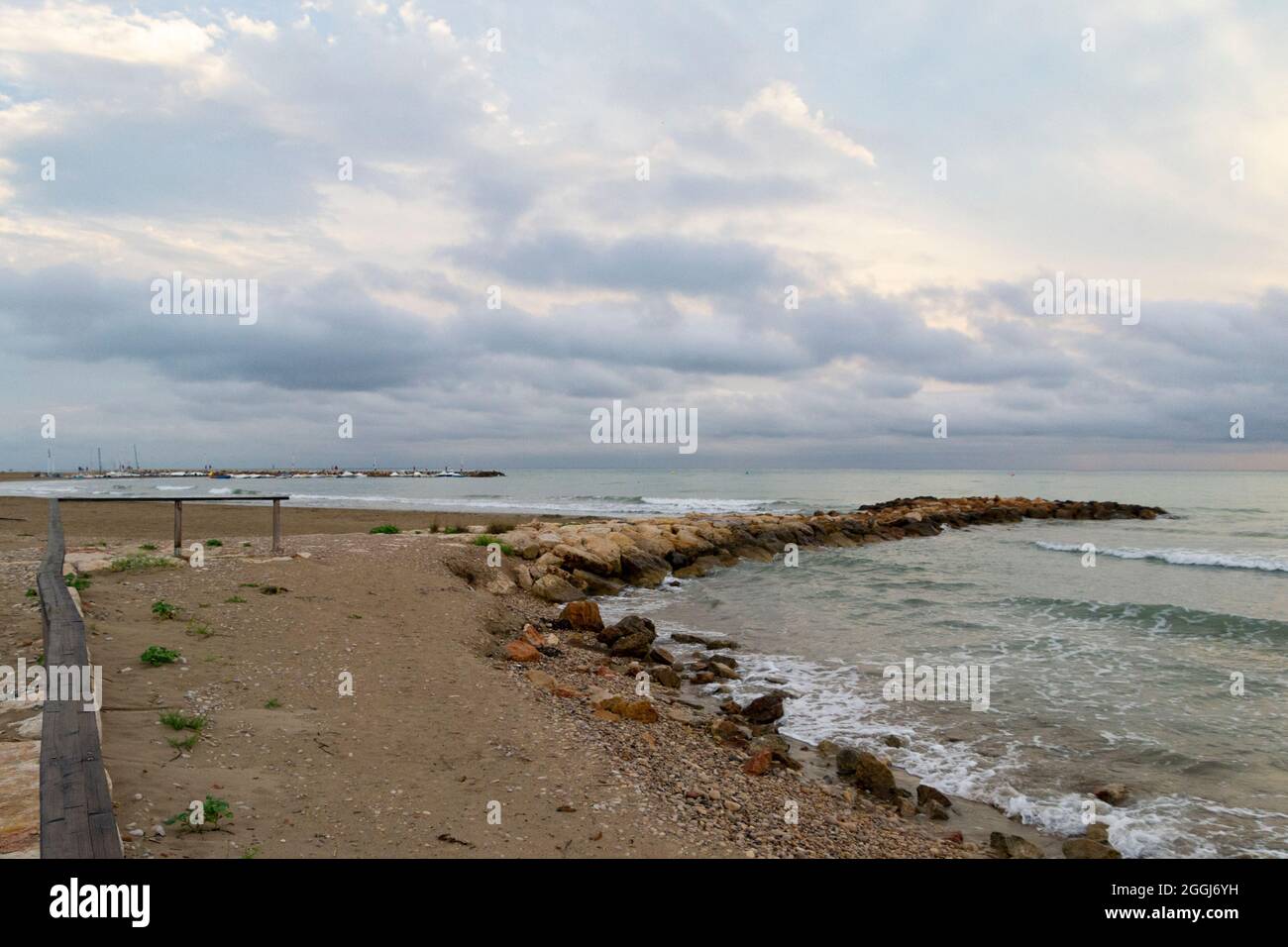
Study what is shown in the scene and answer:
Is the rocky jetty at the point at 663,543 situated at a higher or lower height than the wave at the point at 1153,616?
higher

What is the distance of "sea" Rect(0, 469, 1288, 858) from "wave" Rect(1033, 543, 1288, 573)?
19 centimetres

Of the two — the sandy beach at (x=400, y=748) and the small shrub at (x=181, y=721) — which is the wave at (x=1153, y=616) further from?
the small shrub at (x=181, y=721)

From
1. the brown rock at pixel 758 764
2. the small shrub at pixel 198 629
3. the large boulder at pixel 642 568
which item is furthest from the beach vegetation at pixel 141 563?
the large boulder at pixel 642 568

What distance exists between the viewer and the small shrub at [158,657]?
754 cm

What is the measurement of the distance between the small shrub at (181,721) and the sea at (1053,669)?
723 centimetres

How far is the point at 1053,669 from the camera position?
12.7 meters

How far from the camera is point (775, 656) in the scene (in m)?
13.4

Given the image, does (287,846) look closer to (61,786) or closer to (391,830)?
(391,830)

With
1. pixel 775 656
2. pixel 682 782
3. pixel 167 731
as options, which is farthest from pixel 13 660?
pixel 775 656

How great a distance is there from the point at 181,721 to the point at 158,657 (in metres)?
2.07

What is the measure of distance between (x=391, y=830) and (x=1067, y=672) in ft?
40.1

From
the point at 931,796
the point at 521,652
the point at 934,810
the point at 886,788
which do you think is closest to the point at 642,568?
the point at 521,652

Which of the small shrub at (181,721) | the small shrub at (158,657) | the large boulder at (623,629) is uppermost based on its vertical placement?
the small shrub at (158,657)

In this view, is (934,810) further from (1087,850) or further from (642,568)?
(642,568)
